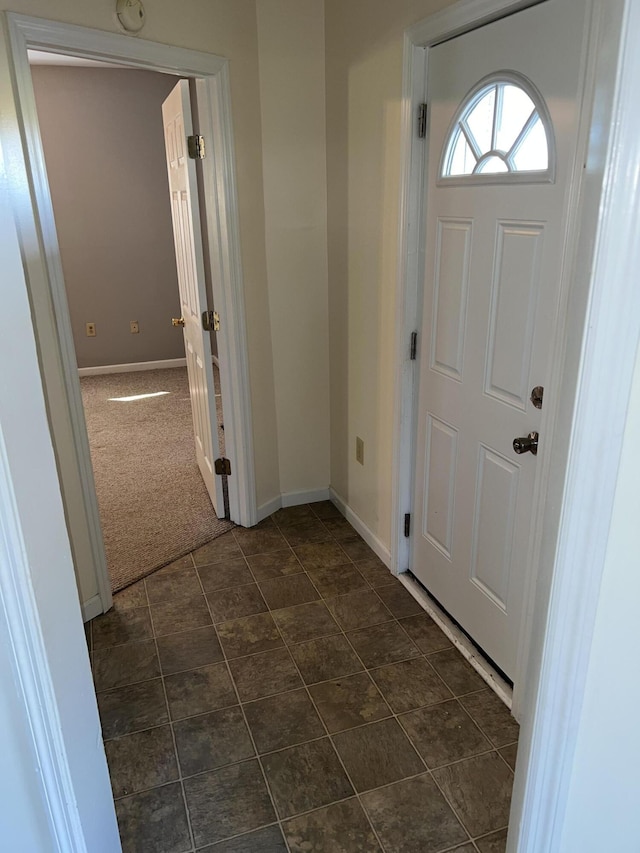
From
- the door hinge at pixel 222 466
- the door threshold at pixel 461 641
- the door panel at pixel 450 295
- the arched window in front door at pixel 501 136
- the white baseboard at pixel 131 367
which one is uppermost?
the arched window in front door at pixel 501 136

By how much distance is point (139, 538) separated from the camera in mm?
3127

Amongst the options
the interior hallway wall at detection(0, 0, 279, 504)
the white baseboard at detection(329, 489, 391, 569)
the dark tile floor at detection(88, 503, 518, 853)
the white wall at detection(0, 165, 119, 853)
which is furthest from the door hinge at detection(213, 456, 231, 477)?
the white wall at detection(0, 165, 119, 853)

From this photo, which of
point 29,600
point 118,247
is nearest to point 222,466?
point 29,600

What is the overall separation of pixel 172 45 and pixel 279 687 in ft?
7.75

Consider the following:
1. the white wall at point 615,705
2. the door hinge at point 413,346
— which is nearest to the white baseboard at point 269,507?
the door hinge at point 413,346

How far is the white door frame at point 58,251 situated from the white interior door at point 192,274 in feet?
0.27

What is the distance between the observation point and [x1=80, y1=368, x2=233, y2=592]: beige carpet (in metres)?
3.04

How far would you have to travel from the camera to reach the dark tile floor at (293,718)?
1670mm

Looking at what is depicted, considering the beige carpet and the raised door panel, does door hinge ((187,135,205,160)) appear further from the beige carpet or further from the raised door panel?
the beige carpet

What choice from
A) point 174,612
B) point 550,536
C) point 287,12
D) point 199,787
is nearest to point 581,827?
point 550,536

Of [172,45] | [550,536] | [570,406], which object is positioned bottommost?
[550,536]

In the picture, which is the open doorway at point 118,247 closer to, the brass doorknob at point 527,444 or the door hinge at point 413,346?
the door hinge at point 413,346

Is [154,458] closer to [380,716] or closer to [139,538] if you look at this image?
[139,538]

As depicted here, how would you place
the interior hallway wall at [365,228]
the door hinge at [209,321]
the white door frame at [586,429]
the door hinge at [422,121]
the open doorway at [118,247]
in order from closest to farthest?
the white door frame at [586,429] < the door hinge at [422,121] < the interior hallway wall at [365,228] < the door hinge at [209,321] < the open doorway at [118,247]
